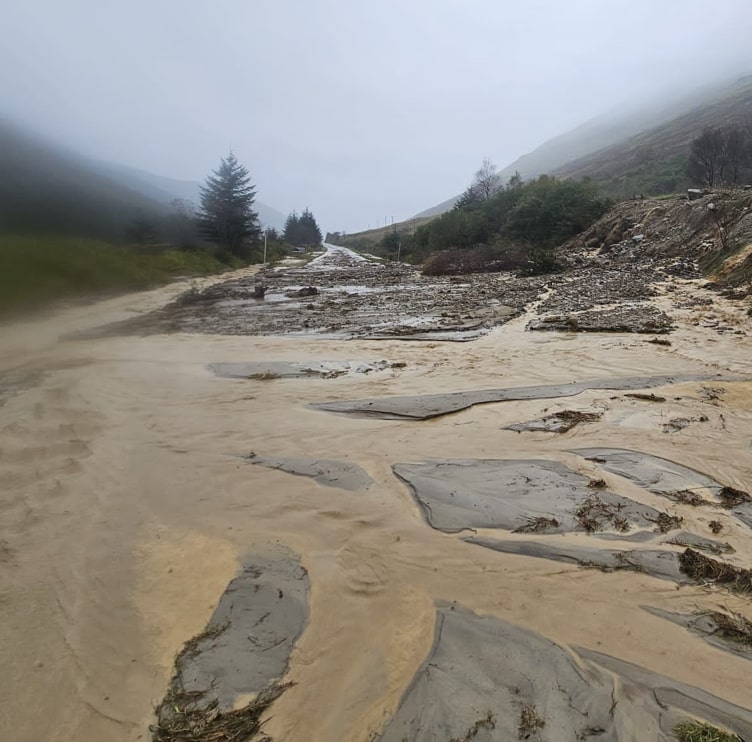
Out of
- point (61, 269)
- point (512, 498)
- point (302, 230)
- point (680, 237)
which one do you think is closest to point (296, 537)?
point (512, 498)

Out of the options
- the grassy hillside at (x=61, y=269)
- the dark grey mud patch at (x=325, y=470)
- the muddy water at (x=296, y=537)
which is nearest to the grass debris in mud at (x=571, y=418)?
the muddy water at (x=296, y=537)

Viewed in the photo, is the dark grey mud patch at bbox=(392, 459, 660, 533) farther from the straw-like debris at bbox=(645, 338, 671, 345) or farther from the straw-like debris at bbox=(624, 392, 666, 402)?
the straw-like debris at bbox=(645, 338, 671, 345)

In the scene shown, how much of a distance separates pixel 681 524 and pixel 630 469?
3.03 feet

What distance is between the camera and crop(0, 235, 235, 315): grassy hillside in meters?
9.09

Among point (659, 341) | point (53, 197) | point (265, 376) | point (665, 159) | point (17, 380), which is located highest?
point (665, 159)

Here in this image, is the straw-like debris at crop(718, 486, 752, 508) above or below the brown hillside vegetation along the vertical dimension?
below

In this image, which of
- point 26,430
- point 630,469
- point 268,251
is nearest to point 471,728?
point 630,469

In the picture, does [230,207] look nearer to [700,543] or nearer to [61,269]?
[61,269]

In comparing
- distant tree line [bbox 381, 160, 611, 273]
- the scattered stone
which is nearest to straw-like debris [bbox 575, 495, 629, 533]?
the scattered stone

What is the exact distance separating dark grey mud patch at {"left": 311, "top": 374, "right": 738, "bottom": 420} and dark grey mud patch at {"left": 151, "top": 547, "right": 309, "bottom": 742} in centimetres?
314

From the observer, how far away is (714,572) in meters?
2.93

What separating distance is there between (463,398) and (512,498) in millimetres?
2669

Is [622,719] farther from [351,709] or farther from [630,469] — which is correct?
[630,469]

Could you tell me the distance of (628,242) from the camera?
72.9 ft
